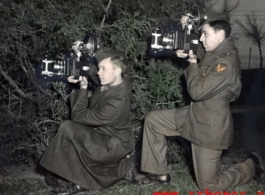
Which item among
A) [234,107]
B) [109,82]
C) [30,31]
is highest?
[30,31]

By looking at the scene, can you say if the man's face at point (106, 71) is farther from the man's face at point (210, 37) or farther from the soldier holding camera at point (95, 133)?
the man's face at point (210, 37)

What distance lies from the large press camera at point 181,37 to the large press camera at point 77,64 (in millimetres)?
571

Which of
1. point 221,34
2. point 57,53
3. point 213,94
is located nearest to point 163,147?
point 213,94

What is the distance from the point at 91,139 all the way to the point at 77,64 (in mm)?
681

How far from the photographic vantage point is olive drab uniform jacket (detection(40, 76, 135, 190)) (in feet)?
17.5

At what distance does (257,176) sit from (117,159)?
1468 mm

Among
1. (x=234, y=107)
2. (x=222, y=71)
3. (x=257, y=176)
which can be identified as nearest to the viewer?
(x=222, y=71)

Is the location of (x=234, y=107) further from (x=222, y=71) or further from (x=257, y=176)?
(x=222, y=71)

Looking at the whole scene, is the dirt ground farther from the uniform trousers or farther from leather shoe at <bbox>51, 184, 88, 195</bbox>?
the uniform trousers

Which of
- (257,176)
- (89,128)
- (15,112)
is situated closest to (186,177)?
(257,176)

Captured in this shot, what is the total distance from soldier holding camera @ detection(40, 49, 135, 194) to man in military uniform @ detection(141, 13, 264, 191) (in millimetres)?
320

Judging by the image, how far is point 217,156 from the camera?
5.45 meters

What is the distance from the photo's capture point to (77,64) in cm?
546

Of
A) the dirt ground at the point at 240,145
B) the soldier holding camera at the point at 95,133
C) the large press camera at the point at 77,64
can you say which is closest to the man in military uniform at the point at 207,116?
the soldier holding camera at the point at 95,133
